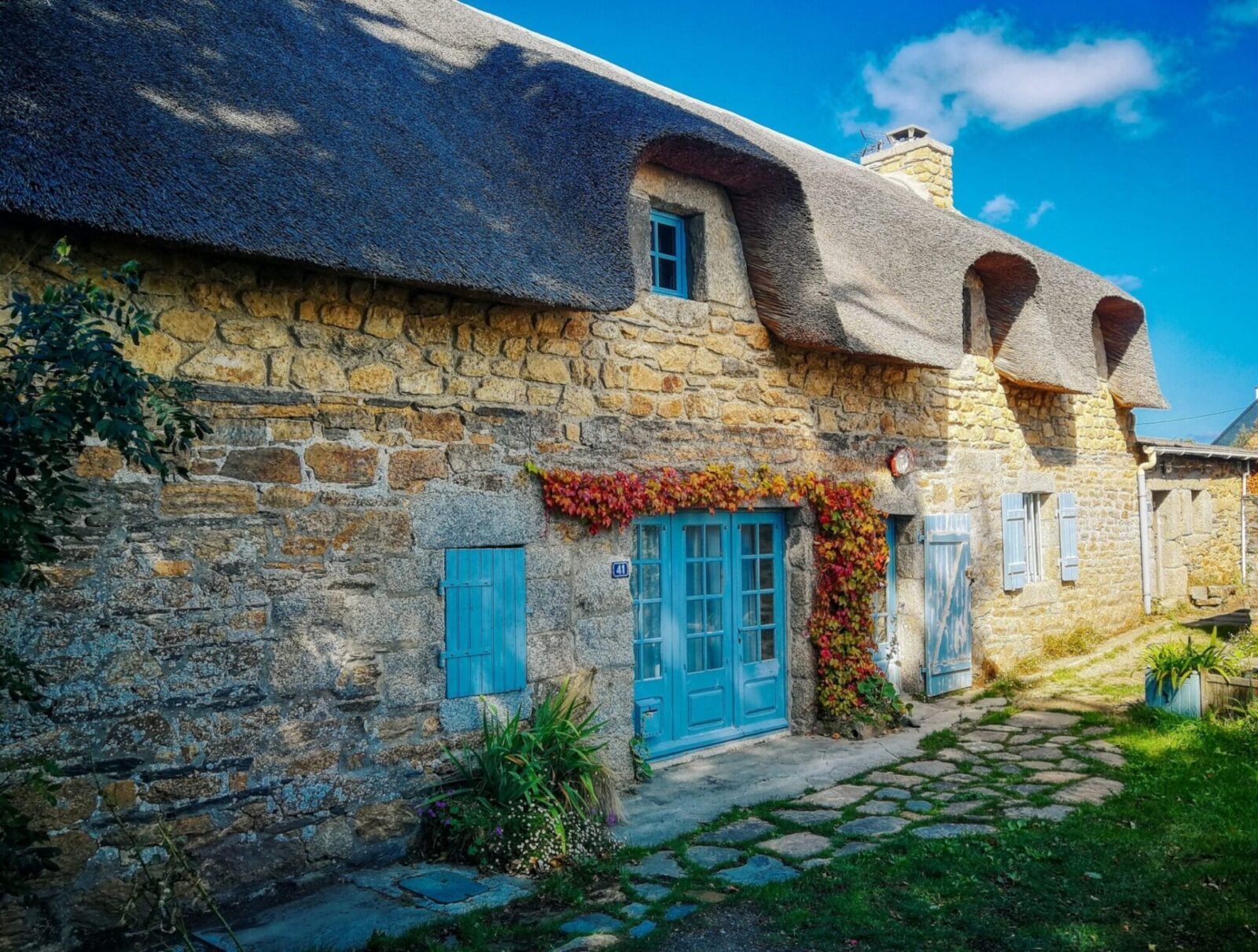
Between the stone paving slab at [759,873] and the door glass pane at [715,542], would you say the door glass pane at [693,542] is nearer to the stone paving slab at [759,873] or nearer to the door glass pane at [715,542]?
the door glass pane at [715,542]

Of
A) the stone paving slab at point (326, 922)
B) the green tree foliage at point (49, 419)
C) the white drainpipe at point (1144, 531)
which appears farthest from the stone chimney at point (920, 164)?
the green tree foliage at point (49, 419)

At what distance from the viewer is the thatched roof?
3809 millimetres

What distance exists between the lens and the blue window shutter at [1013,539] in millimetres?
9383

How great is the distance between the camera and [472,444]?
5.09 metres

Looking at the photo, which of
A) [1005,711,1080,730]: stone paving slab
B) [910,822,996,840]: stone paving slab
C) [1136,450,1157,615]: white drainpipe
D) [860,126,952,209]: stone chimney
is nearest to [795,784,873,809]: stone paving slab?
[910,822,996,840]: stone paving slab

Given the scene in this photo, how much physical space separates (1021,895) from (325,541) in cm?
343

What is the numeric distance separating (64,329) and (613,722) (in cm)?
398

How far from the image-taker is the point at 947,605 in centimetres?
845

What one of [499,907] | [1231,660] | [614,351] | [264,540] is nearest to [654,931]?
[499,907]

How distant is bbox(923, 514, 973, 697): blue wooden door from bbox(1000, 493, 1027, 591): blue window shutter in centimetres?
78

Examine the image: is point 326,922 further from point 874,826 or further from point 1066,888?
point 1066,888

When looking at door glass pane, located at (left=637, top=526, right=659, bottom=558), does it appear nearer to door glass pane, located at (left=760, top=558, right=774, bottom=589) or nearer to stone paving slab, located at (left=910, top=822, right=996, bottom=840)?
door glass pane, located at (left=760, top=558, right=774, bottom=589)

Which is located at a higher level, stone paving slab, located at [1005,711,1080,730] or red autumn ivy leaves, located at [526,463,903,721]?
red autumn ivy leaves, located at [526,463,903,721]

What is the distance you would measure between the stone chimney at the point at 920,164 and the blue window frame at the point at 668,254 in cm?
531
